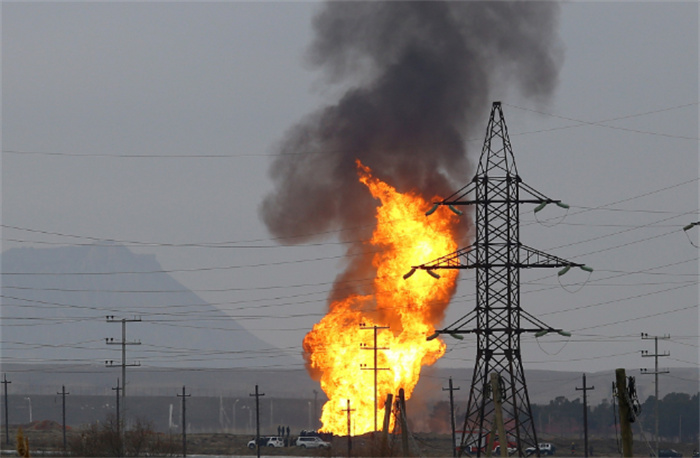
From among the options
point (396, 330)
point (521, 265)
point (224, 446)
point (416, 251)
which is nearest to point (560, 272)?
point (521, 265)

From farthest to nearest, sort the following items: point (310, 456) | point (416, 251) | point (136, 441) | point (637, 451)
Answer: point (637, 451) → point (310, 456) → point (416, 251) → point (136, 441)

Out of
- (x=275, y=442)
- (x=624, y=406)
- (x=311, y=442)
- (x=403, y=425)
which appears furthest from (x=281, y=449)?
(x=624, y=406)

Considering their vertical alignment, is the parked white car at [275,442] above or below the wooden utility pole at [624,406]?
below

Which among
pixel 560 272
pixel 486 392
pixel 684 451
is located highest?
pixel 560 272

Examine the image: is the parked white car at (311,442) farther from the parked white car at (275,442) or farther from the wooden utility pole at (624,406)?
the wooden utility pole at (624,406)

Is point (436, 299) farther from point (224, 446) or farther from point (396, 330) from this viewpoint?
point (224, 446)

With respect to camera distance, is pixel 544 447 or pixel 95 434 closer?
pixel 95 434

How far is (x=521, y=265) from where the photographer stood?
7388 centimetres

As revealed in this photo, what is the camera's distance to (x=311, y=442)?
141 m

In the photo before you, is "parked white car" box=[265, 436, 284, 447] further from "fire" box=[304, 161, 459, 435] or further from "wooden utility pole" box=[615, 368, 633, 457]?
"wooden utility pole" box=[615, 368, 633, 457]

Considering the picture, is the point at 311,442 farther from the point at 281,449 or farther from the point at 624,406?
the point at 624,406

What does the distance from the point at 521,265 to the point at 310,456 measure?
2180 inches

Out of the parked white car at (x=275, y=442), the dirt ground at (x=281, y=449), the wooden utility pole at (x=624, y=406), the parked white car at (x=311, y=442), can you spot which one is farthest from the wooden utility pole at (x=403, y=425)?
the parked white car at (x=275, y=442)

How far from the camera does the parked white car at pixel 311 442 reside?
138 metres
